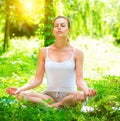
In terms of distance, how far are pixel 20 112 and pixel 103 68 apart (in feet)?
26.4

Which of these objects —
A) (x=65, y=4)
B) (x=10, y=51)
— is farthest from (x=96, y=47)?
(x=65, y=4)

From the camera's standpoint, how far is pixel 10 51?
18266 mm

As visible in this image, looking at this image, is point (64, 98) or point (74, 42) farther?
point (74, 42)

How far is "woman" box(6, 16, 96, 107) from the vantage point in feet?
18.0

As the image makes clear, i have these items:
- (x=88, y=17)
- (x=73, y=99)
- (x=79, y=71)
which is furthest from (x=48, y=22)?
(x=73, y=99)

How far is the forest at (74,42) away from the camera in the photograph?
468 cm

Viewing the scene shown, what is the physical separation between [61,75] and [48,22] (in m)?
6.47

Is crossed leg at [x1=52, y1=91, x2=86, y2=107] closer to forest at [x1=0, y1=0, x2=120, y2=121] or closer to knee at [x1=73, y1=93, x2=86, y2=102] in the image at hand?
knee at [x1=73, y1=93, x2=86, y2=102]

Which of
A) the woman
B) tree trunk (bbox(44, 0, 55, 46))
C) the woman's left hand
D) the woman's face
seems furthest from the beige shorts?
tree trunk (bbox(44, 0, 55, 46))

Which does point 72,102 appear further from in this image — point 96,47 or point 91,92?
point 96,47

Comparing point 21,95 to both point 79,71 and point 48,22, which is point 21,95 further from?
point 48,22

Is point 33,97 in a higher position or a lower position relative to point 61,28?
lower

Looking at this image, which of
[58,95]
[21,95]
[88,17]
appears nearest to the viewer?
[21,95]

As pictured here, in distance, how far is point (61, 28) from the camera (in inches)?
217
